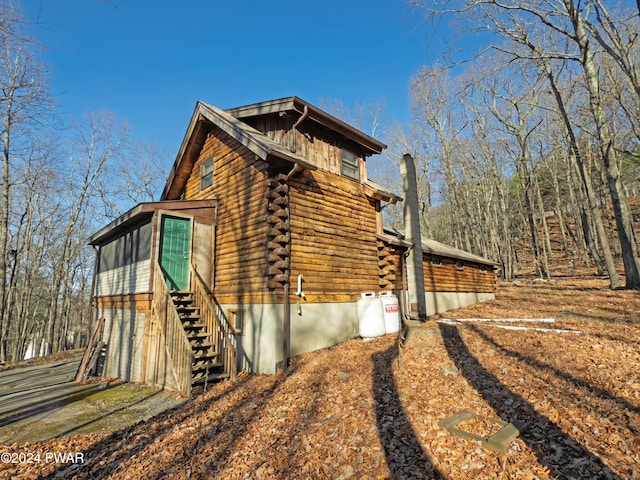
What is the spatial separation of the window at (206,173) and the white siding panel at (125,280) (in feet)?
13.0

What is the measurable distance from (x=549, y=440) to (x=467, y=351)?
3707 mm

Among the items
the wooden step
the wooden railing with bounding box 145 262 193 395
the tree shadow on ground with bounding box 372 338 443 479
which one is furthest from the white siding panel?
the tree shadow on ground with bounding box 372 338 443 479

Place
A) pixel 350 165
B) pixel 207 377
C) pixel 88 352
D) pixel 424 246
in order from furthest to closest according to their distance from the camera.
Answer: pixel 424 246, pixel 350 165, pixel 88 352, pixel 207 377

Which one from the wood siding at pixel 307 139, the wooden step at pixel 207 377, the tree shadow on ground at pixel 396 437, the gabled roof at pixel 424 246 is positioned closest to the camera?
the tree shadow on ground at pixel 396 437

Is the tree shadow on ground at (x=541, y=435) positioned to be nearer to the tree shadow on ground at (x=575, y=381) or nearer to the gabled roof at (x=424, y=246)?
the tree shadow on ground at (x=575, y=381)

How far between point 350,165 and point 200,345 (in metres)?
8.72

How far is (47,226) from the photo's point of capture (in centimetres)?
2731

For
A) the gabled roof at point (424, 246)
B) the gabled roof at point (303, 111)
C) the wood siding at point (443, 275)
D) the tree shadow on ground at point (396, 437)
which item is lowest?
the tree shadow on ground at point (396, 437)

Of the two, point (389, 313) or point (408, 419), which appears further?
point (389, 313)

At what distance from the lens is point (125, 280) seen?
1293 centimetres

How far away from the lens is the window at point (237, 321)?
33.4ft

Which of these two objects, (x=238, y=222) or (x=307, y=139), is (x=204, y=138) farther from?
(x=238, y=222)

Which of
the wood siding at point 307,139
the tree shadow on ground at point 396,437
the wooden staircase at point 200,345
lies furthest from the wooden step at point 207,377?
the wood siding at point 307,139

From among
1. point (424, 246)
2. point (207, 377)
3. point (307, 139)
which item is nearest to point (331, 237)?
point (307, 139)
